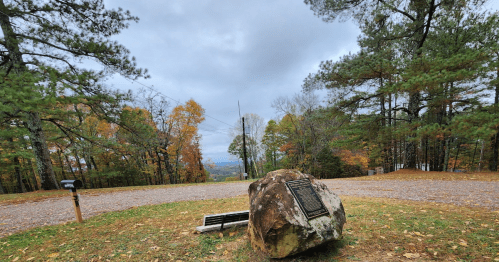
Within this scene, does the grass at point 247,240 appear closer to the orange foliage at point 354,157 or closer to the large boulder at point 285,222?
the large boulder at point 285,222

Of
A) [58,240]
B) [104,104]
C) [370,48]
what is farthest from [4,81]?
[370,48]

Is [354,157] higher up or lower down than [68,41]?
lower down

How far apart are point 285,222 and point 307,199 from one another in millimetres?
523

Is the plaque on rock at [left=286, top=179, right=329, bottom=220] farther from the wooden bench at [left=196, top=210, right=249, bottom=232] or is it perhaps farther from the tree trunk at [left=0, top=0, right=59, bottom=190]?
the tree trunk at [left=0, top=0, right=59, bottom=190]

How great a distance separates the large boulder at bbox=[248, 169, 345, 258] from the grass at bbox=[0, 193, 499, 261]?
0.23 metres

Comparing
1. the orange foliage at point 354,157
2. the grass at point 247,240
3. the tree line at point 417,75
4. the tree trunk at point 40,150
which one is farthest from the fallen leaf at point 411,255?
the orange foliage at point 354,157

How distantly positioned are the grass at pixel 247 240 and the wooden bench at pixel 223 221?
12cm

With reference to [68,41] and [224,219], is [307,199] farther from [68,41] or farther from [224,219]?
[68,41]

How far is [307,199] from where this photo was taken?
2.68 m

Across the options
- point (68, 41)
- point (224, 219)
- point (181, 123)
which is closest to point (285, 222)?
point (224, 219)

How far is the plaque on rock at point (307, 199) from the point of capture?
2.56m

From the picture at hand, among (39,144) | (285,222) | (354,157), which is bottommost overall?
(354,157)

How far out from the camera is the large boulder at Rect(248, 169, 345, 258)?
2.36m

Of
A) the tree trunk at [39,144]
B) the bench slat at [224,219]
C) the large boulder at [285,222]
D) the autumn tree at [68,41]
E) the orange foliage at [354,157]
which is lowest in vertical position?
the orange foliage at [354,157]
